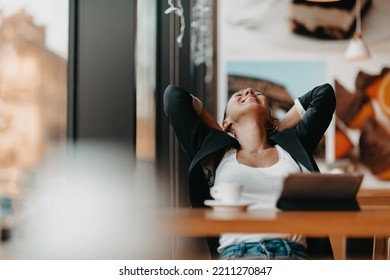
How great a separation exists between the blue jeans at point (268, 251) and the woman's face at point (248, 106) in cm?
34

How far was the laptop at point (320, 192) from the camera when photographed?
2.87 ft

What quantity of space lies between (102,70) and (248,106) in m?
0.47

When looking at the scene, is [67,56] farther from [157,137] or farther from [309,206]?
[157,137]

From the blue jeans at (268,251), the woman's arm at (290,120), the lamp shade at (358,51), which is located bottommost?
the blue jeans at (268,251)

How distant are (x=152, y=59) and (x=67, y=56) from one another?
1.89ft

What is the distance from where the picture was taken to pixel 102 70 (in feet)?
3.27

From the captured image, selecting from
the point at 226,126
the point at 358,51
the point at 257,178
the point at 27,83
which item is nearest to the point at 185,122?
the point at 226,126

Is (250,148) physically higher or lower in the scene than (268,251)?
higher

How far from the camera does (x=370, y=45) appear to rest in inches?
142

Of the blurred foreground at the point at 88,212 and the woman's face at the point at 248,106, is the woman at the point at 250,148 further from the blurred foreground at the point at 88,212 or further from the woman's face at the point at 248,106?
→ the blurred foreground at the point at 88,212

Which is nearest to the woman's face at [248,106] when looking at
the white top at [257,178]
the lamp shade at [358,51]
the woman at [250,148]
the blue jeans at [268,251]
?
the woman at [250,148]

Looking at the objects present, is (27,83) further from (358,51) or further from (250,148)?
(358,51)
